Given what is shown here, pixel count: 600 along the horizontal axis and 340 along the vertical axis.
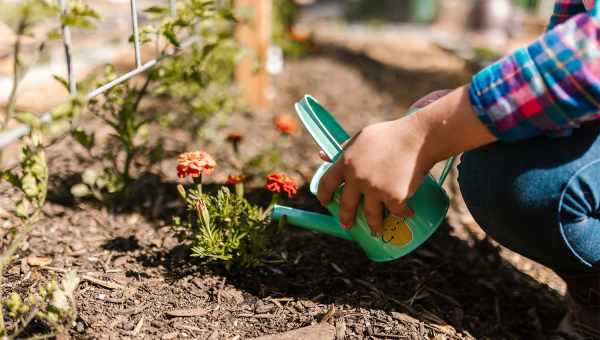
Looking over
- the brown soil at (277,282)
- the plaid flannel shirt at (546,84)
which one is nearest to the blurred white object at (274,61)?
the brown soil at (277,282)

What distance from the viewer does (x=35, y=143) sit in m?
1.21

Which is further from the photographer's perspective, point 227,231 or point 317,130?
point 227,231

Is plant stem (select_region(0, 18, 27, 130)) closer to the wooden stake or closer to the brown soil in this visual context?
the brown soil

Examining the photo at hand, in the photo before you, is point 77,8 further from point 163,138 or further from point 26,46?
point 26,46

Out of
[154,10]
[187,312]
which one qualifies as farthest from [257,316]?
[154,10]

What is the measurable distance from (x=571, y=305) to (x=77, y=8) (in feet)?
4.53

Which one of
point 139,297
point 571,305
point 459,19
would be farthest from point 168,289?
point 459,19

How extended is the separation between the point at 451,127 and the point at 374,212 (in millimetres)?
244

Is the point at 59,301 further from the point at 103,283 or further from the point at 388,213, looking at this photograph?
the point at 388,213

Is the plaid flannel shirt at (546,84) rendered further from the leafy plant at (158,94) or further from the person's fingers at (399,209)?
the leafy plant at (158,94)

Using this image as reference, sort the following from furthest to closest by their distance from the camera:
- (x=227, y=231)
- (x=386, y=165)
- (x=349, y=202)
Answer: (x=227, y=231)
(x=349, y=202)
(x=386, y=165)

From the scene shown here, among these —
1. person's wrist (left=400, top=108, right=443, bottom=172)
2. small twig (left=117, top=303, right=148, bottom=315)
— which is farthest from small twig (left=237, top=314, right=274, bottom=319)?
person's wrist (left=400, top=108, right=443, bottom=172)

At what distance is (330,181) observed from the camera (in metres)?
1.27

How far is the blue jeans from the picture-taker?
3.91 feet
